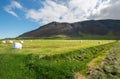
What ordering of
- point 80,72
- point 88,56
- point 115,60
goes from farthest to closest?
point 88,56, point 115,60, point 80,72

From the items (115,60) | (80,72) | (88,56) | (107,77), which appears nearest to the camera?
(107,77)

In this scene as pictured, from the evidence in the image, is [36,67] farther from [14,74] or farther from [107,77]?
[107,77]

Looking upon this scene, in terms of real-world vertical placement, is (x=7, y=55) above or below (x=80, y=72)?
above

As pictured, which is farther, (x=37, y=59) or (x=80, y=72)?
(x=37, y=59)

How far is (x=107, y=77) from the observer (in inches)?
1195

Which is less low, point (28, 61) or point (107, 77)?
point (28, 61)

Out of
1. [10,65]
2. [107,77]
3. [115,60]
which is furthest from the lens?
[115,60]

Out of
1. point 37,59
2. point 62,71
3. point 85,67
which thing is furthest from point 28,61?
point 85,67

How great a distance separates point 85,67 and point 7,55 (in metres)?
14.4

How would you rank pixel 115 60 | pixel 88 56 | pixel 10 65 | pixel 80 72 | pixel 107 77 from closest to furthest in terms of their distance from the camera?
pixel 107 77
pixel 80 72
pixel 10 65
pixel 115 60
pixel 88 56

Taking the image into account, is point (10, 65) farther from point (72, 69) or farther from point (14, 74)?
point (72, 69)

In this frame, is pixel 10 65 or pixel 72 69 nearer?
pixel 72 69

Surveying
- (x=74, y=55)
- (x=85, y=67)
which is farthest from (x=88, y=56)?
(x=85, y=67)

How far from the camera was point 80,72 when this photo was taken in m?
32.7
